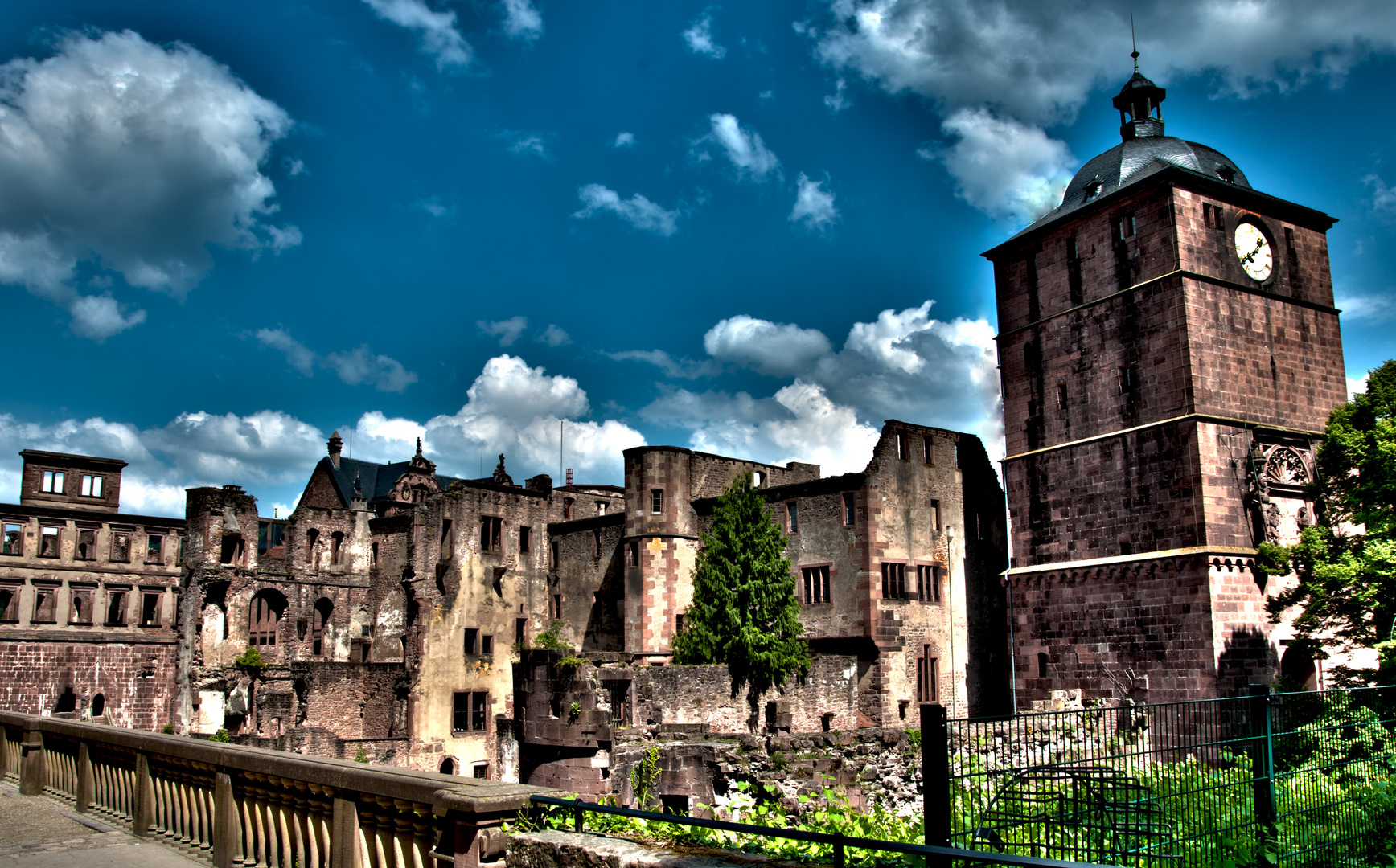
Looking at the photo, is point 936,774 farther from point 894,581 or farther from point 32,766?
point 894,581

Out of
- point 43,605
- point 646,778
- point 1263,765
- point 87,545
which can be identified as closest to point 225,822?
point 1263,765

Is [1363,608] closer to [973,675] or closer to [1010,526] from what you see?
[1010,526]

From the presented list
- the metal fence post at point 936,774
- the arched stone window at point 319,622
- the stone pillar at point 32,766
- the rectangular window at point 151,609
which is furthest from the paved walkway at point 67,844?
the rectangular window at point 151,609

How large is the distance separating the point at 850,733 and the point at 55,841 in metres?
21.5

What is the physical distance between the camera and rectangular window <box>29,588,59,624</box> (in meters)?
47.8

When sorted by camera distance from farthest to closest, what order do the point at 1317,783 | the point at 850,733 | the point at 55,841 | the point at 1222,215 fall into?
the point at 1222,215 < the point at 850,733 < the point at 1317,783 < the point at 55,841

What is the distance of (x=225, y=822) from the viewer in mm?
8961

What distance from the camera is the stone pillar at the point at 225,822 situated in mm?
8930

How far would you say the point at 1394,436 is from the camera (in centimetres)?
2505

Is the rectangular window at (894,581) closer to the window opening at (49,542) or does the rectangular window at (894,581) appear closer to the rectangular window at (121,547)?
the rectangular window at (121,547)

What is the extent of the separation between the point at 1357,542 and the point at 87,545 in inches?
2024

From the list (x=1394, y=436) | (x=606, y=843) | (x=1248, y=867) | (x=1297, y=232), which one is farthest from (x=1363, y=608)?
(x=606, y=843)

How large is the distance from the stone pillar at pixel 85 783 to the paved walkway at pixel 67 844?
0.54 ft

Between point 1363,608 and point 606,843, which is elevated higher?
point 1363,608
